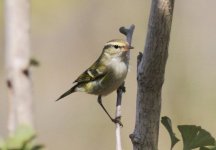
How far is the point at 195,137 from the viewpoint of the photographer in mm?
1088

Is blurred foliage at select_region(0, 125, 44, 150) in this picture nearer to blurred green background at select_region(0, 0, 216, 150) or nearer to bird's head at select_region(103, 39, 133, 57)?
bird's head at select_region(103, 39, 133, 57)

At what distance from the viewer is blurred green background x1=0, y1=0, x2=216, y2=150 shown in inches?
205

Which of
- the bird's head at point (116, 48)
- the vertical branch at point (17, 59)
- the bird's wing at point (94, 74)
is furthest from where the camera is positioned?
the bird's wing at point (94, 74)

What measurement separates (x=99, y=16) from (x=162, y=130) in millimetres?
2001

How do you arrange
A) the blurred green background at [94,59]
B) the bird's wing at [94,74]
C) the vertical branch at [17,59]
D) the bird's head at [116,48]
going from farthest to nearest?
the blurred green background at [94,59]
the bird's wing at [94,74]
the bird's head at [116,48]
the vertical branch at [17,59]

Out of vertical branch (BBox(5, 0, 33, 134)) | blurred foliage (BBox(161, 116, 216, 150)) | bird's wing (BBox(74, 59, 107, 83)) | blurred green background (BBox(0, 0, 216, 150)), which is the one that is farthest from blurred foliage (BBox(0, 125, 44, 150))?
blurred green background (BBox(0, 0, 216, 150))

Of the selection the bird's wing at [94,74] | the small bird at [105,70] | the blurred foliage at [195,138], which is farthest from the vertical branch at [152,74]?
the bird's wing at [94,74]

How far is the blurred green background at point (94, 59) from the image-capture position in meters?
5.21

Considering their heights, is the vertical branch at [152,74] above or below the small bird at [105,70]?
above

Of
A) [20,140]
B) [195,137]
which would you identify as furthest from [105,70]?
[20,140]

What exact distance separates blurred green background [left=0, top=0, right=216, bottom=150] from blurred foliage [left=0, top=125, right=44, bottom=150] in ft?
12.9

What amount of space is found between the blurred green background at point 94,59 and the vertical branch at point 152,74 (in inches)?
130

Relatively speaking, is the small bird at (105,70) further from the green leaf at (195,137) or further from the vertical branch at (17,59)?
the vertical branch at (17,59)

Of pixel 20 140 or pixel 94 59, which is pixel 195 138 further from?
pixel 94 59
